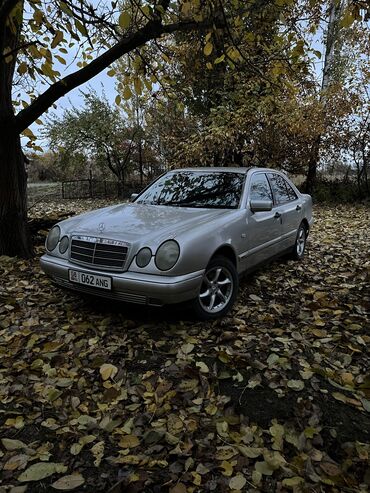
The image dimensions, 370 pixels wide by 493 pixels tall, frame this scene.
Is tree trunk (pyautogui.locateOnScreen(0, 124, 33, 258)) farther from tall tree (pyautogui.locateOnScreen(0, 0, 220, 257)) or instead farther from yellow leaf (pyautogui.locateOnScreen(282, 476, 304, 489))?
yellow leaf (pyautogui.locateOnScreen(282, 476, 304, 489))

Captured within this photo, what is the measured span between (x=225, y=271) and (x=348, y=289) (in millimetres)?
1857

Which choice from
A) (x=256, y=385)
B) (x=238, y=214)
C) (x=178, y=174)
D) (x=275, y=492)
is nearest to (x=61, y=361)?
(x=256, y=385)

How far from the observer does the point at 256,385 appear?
277cm

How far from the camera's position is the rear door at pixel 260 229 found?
4.34m

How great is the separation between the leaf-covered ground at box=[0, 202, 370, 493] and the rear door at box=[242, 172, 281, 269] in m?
0.53

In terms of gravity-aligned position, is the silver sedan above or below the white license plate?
above

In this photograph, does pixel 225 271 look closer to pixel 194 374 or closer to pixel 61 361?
pixel 194 374

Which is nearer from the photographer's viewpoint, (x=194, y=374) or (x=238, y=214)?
(x=194, y=374)

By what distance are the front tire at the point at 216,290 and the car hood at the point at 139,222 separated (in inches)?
18.3

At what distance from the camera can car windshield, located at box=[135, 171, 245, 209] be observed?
14.4ft

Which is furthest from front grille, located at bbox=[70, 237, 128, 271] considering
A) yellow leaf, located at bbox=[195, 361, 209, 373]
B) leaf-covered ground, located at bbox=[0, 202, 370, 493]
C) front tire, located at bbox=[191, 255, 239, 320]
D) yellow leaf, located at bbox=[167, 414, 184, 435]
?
yellow leaf, located at bbox=[167, 414, 184, 435]

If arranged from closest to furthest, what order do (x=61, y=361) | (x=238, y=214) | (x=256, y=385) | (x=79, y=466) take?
(x=79, y=466) < (x=256, y=385) < (x=61, y=361) < (x=238, y=214)

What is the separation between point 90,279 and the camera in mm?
3461

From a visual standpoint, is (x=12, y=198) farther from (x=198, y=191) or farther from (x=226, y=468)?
(x=226, y=468)
